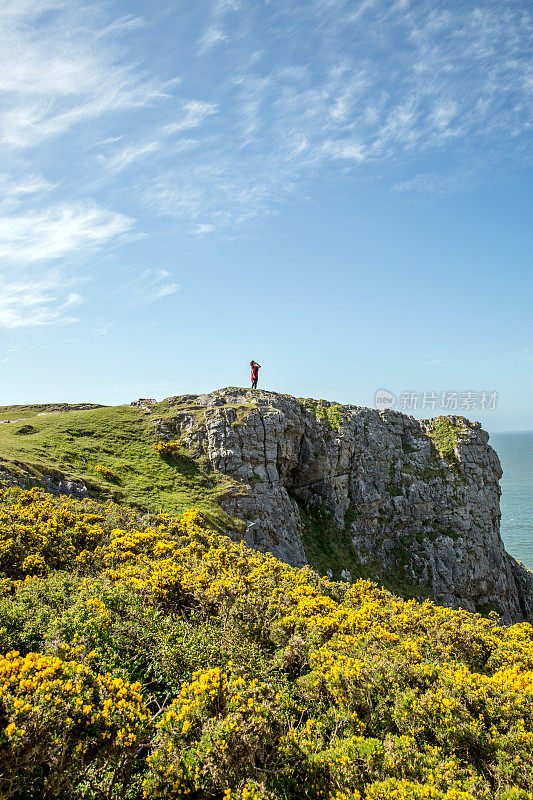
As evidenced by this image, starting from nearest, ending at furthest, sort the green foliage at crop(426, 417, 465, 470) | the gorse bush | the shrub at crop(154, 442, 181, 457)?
the gorse bush → the shrub at crop(154, 442, 181, 457) → the green foliage at crop(426, 417, 465, 470)

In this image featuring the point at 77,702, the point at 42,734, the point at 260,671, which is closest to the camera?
the point at 42,734

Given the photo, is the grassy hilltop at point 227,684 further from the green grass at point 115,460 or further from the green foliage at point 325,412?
the green foliage at point 325,412

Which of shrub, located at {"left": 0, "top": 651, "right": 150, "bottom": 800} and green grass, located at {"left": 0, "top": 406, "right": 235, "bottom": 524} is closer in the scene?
shrub, located at {"left": 0, "top": 651, "right": 150, "bottom": 800}

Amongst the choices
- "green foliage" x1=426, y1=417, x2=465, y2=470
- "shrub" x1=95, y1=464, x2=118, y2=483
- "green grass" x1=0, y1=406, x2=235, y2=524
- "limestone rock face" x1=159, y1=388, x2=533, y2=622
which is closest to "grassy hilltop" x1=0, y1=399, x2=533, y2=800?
"green grass" x1=0, y1=406, x2=235, y2=524

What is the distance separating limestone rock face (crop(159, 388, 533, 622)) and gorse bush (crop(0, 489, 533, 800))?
87.1ft

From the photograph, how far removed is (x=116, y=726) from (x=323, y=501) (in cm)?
4872

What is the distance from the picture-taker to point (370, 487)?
184ft

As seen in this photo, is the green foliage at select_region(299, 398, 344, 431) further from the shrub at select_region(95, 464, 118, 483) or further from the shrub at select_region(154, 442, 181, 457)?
the shrub at select_region(95, 464, 118, 483)

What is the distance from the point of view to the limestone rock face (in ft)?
149

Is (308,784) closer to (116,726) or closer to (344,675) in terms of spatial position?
(344,675)

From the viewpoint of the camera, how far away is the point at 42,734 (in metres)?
5.95

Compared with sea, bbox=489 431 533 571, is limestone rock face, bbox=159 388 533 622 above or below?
above

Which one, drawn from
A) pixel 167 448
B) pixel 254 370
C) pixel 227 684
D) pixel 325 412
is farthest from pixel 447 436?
pixel 227 684

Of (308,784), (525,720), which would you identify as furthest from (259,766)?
(525,720)
